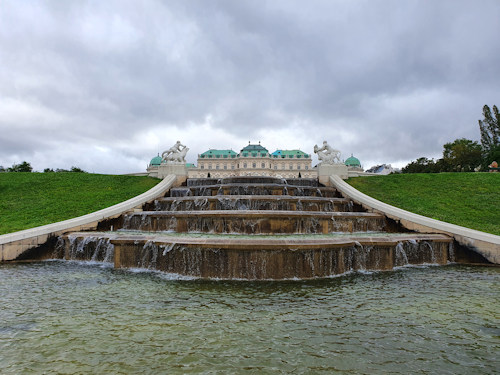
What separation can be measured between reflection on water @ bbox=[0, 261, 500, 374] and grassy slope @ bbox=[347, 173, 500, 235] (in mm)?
7569

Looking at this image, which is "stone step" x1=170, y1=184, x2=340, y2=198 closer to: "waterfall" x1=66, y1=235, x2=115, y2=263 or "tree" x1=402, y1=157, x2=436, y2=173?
"waterfall" x1=66, y1=235, x2=115, y2=263

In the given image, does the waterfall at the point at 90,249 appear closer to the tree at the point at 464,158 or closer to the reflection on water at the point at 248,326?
the reflection on water at the point at 248,326

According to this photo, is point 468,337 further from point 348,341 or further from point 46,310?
point 46,310

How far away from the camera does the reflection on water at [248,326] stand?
13.3ft

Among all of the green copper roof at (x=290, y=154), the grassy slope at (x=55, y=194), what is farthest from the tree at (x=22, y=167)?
the green copper roof at (x=290, y=154)

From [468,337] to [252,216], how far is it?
27.4ft

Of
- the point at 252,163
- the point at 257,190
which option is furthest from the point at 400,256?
the point at 252,163

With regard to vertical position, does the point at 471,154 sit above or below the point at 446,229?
above

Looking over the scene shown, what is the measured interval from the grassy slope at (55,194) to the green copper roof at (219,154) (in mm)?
80916

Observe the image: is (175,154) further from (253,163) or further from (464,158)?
(253,163)

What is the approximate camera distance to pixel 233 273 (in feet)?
28.1

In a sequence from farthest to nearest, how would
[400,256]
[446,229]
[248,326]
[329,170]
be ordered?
[329,170]
[446,229]
[400,256]
[248,326]

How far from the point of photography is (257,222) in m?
12.5

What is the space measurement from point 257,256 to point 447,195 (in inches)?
591
